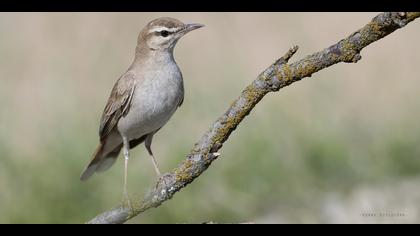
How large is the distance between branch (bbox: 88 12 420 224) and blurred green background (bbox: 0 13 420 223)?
12.4ft

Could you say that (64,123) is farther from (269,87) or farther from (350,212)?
(269,87)

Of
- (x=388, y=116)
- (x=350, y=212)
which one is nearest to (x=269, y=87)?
(x=350, y=212)

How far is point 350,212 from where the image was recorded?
6910 millimetres

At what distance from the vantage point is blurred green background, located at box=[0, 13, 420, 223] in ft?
24.0

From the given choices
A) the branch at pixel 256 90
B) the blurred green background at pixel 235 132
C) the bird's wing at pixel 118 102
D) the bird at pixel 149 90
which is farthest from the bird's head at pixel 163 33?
the branch at pixel 256 90

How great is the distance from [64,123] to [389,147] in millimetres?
3589

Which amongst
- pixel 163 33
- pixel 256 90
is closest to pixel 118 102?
pixel 163 33

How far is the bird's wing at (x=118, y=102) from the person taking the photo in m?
5.70

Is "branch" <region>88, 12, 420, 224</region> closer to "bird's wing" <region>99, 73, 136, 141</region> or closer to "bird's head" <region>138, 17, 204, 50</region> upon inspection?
"bird's wing" <region>99, 73, 136, 141</region>

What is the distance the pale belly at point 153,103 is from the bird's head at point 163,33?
31 cm

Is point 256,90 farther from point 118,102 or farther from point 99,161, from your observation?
point 99,161

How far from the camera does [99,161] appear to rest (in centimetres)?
624
